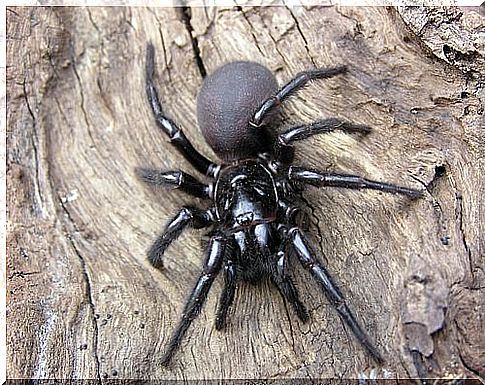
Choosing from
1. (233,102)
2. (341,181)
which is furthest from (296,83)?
(341,181)

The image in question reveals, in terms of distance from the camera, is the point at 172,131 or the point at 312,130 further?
the point at 172,131

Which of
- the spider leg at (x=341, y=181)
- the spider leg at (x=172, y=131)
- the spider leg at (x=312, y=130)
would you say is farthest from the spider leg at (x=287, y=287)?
the spider leg at (x=172, y=131)

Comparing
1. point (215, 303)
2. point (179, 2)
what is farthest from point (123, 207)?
point (179, 2)

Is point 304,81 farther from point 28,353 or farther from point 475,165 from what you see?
point 28,353

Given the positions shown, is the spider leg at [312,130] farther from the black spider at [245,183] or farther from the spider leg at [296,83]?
the spider leg at [296,83]

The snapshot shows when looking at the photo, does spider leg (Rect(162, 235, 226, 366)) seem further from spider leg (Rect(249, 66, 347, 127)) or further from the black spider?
spider leg (Rect(249, 66, 347, 127))

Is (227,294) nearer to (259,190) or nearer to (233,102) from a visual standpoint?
(259,190)

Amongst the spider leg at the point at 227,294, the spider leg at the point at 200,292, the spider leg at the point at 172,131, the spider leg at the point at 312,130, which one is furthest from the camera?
the spider leg at the point at 172,131
